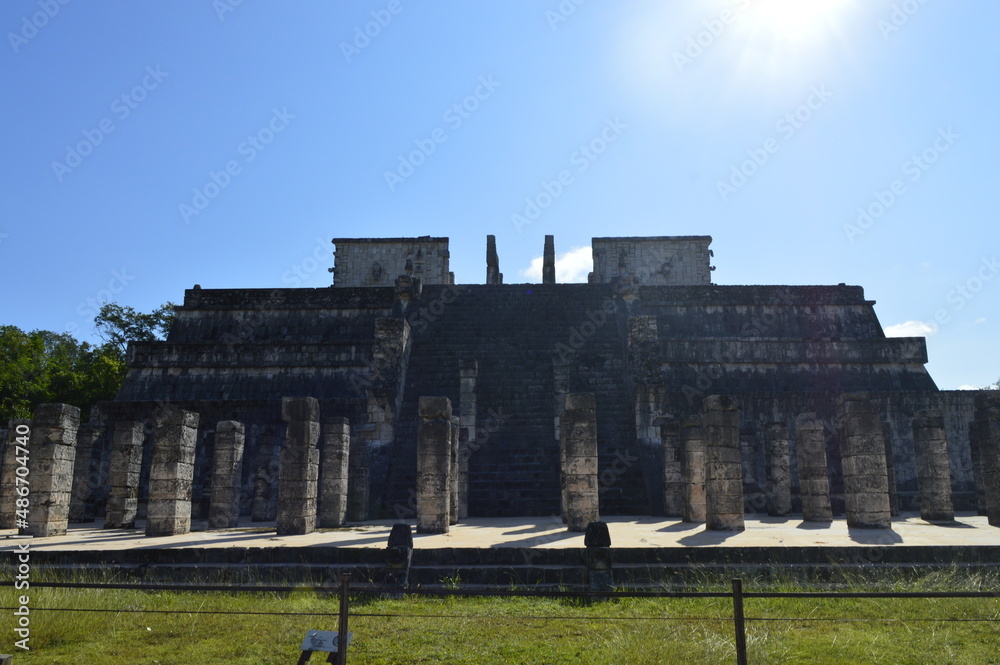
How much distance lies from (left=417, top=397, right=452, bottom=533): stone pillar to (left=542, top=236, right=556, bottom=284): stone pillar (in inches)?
836

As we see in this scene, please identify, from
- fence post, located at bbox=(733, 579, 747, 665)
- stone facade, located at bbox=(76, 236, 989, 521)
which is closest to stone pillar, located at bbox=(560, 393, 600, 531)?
stone facade, located at bbox=(76, 236, 989, 521)

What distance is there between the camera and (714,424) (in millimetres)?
13352

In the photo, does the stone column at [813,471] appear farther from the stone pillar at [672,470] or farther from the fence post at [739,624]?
the fence post at [739,624]

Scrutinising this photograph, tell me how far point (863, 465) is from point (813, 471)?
181cm

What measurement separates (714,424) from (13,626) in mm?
10868

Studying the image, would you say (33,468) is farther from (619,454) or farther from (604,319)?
(604,319)

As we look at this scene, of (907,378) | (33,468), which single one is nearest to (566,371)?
(907,378)

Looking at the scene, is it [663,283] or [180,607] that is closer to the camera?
[180,607]

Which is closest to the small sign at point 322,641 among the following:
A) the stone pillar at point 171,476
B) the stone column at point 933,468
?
the stone pillar at point 171,476

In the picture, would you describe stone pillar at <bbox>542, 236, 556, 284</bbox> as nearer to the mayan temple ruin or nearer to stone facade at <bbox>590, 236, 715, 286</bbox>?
stone facade at <bbox>590, 236, 715, 286</bbox>

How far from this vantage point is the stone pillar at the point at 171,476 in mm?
13422

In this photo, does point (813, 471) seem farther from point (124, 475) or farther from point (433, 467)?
point (124, 475)

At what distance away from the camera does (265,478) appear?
59.0 ft

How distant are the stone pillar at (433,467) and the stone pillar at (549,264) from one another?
836 inches
